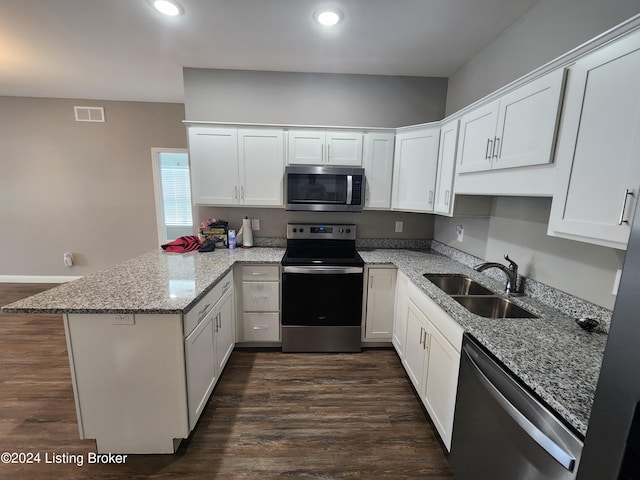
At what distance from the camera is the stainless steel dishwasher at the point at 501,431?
842 millimetres

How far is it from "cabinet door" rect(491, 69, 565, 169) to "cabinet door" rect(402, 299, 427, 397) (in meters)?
1.13

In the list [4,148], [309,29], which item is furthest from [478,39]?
[4,148]

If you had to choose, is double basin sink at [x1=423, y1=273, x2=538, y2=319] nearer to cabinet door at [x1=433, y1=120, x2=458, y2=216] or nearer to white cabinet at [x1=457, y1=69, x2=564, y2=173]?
cabinet door at [x1=433, y1=120, x2=458, y2=216]

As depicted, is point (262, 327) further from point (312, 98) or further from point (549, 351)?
point (312, 98)

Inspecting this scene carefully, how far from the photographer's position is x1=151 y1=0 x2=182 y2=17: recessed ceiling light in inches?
68.5

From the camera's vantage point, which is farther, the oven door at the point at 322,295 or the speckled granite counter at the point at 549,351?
the oven door at the point at 322,295

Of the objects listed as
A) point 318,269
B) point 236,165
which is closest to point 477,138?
point 318,269

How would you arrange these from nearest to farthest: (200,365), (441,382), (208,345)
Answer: (441,382) < (200,365) < (208,345)

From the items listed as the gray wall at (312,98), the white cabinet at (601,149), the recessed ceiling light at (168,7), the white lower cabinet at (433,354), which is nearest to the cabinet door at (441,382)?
the white lower cabinet at (433,354)

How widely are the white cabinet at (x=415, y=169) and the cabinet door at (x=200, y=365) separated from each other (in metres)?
2.01

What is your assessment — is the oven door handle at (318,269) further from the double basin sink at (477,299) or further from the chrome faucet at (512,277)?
the chrome faucet at (512,277)

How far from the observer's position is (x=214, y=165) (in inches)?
106

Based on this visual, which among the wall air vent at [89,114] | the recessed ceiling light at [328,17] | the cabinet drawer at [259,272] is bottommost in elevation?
the cabinet drawer at [259,272]

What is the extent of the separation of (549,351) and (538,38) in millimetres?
1878
